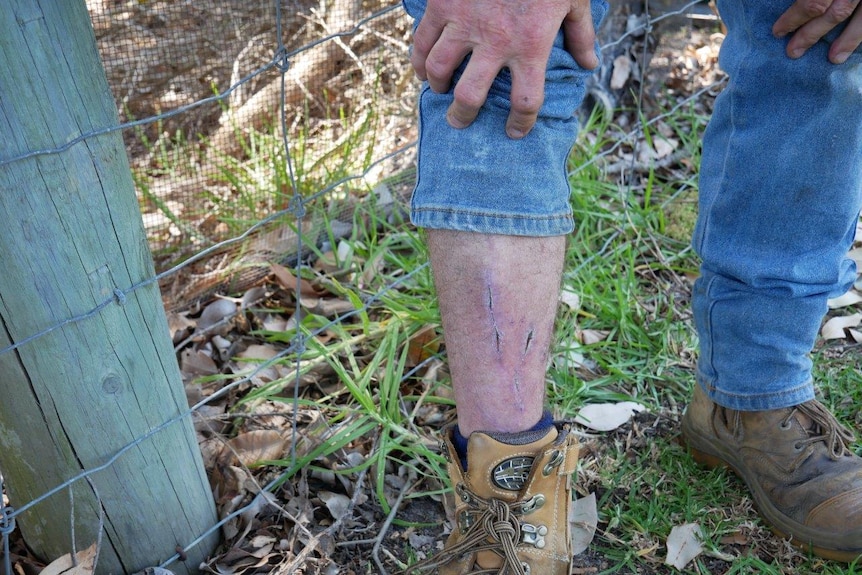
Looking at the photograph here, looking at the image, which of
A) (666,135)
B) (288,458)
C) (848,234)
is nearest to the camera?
(848,234)

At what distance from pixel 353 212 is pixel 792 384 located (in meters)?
1.41

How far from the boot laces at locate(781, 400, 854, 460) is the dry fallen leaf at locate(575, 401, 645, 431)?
0.39 meters

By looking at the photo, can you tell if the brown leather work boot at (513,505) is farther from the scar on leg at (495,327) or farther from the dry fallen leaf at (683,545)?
the dry fallen leaf at (683,545)

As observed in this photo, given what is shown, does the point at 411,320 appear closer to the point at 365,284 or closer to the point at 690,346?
the point at 365,284

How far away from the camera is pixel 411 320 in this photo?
2.03 m

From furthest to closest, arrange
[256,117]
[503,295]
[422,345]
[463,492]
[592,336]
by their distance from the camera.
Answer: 1. [256,117]
2. [592,336]
3. [422,345]
4. [463,492]
5. [503,295]

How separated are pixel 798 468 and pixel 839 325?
730 mm

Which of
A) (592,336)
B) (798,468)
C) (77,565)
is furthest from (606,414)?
(77,565)

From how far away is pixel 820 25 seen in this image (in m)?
1.33

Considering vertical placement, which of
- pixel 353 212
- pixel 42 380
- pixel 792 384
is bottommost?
pixel 792 384

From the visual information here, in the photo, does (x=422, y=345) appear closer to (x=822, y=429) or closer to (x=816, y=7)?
(x=822, y=429)

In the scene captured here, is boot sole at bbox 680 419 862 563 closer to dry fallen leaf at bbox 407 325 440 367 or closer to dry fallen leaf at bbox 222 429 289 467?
dry fallen leaf at bbox 407 325 440 367

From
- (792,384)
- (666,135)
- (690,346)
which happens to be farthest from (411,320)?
(666,135)

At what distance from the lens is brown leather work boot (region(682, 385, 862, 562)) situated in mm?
1548
